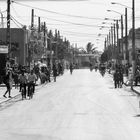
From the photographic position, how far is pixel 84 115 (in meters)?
20.8

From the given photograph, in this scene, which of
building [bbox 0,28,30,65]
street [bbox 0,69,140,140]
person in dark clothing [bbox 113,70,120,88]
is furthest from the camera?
building [bbox 0,28,30,65]

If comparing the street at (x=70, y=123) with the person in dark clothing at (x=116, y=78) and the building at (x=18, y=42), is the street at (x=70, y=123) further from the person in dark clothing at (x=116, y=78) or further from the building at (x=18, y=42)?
the building at (x=18, y=42)

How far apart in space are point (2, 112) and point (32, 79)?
902 cm

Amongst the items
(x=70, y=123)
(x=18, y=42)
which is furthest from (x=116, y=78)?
(x=18, y=42)

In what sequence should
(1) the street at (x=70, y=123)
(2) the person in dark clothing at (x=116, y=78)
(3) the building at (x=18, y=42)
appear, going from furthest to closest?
1. (3) the building at (x=18, y=42)
2. (2) the person in dark clothing at (x=116, y=78)
3. (1) the street at (x=70, y=123)

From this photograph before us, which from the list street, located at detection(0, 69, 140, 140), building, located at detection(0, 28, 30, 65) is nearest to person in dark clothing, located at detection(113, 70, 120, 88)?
street, located at detection(0, 69, 140, 140)

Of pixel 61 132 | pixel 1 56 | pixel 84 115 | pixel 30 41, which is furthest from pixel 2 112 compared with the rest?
pixel 30 41

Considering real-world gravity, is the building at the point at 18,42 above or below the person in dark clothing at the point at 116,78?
above

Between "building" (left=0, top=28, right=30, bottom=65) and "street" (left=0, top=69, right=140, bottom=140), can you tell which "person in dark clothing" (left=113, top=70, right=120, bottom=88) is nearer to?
"street" (left=0, top=69, right=140, bottom=140)

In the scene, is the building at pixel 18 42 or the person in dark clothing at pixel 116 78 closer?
the person in dark clothing at pixel 116 78

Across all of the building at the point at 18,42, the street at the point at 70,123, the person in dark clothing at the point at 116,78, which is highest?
the building at the point at 18,42

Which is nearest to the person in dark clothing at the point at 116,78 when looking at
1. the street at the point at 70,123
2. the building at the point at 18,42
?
the street at the point at 70,123

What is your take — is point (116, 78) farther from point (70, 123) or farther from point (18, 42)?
point (18, 42)

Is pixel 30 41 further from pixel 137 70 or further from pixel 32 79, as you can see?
pixel 32 79
